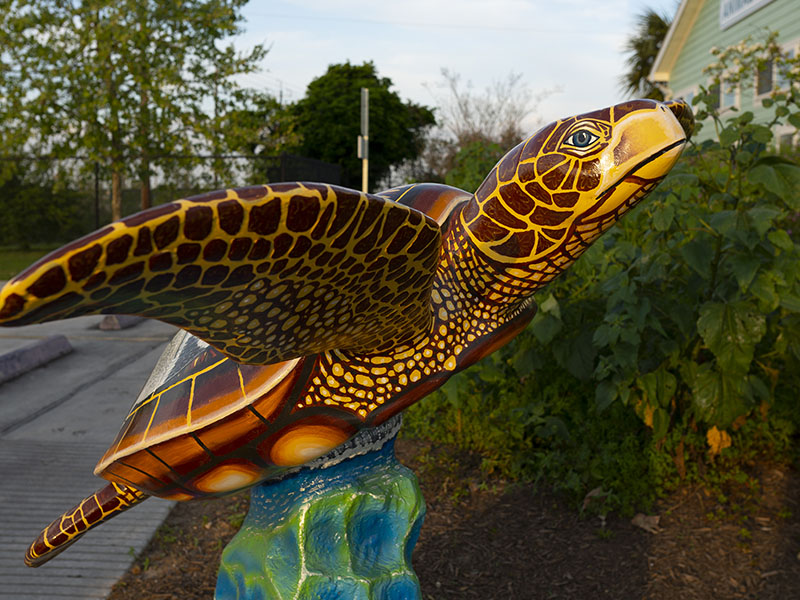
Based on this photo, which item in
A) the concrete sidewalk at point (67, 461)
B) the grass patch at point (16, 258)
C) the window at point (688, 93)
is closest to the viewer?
the concrete sidewalk at point (67, 461)

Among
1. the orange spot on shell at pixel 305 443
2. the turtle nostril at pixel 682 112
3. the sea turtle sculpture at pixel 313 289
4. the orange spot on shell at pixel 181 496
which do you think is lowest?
the orange spot on shell at pixel 181 496

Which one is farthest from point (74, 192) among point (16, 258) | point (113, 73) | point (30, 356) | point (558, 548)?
point (558, 548)

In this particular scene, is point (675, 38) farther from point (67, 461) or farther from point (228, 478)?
point (228, 478)

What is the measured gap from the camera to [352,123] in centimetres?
1941

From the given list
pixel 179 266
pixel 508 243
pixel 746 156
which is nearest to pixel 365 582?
pixel 508 243

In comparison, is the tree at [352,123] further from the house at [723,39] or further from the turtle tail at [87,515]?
the turtle tail at [87,515]

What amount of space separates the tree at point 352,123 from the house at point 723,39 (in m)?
7.85

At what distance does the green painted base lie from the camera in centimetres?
142

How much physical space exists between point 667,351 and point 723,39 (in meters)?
11.4

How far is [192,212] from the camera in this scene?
670 millimetres

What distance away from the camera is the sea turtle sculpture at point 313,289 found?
2.25 feet

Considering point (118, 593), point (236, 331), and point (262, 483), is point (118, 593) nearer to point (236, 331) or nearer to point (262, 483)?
point (262, 483)

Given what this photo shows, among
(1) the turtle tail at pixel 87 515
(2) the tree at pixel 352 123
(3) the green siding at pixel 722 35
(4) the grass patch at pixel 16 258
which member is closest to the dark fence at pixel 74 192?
(4) the grass patch at pixel 16 258

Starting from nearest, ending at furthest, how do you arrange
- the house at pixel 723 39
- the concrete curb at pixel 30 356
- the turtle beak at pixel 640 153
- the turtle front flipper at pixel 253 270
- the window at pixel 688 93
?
1. the turtle front flipper at pixel 253 270
2. the turtle beak at pixel 640 153
3. the concrete curb at pixel 30 356
4. the house at pixel 723 39
5. the window at pixel 688 93
